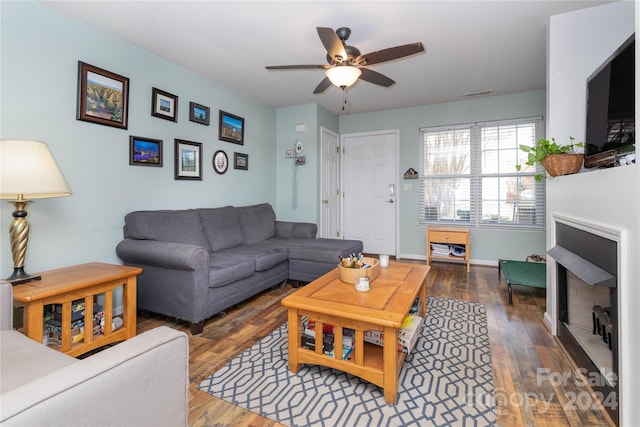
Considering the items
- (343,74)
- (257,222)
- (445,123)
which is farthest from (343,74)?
(445,123)

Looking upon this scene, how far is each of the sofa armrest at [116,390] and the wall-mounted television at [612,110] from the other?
7.01 ft

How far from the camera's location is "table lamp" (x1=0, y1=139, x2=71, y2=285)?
1.57 m

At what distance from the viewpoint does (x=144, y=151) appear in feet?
9.10

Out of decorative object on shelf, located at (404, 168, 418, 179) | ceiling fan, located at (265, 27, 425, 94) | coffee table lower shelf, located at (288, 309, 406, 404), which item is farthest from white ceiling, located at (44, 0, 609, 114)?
coffee table lower shelf, located at (288, 309, 406, 404)

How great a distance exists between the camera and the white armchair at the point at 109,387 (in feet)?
1.89

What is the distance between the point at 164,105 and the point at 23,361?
2533 millimetres

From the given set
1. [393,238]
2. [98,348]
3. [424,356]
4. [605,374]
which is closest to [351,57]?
[424,356]

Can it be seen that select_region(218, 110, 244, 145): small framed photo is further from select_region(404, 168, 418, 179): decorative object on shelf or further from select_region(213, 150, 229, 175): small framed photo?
select_region(404, 168, 418, 179): decorative object on shelf

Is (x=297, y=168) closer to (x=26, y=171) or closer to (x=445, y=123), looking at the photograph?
(x=445, y=123)

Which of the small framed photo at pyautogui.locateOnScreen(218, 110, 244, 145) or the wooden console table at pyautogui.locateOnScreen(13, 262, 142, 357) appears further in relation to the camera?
the small framed photo at pyautogui.locateOnScreen(218, 110, 244, 145)

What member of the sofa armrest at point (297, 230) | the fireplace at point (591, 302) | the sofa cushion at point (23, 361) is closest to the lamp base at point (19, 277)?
the sofa cushion at point (23, 361)

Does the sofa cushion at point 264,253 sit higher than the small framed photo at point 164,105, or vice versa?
the small framed photo at point 164,105

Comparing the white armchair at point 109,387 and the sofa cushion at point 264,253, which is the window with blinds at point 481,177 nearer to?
the sofa cushion at point 264,253

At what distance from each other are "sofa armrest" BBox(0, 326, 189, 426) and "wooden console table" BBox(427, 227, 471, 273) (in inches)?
155
